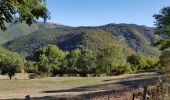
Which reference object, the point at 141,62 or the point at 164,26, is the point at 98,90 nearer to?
the point at 164,26

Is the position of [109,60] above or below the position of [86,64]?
above

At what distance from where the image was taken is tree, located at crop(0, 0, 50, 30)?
20188mm

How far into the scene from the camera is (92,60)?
431ft

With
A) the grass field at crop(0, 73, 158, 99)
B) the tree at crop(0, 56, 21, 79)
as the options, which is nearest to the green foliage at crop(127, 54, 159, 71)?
the tree at crop(0, 56, 21, 79)

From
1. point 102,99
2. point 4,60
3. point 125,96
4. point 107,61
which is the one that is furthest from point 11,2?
point 107,61

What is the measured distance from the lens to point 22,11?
2077cm

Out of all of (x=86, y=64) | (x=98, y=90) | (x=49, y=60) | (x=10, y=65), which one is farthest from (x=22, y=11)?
(x=49, y=60)

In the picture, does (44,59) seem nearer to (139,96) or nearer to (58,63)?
(58,63)

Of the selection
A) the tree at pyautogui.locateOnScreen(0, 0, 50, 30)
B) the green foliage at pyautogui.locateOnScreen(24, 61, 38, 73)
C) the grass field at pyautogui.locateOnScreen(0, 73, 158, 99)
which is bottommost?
the grass field at pyautogui.locateOnScreen(0, 73, 158, 99)

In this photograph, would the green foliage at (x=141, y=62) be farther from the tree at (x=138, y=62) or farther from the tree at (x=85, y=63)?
the tree at (x=85, y=63)

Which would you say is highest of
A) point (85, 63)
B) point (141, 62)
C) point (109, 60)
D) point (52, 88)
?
point (109, 60)

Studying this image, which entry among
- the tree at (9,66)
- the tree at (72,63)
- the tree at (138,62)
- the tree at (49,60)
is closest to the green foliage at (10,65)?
the tree at (9,66)

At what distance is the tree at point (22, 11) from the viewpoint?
20.2 m

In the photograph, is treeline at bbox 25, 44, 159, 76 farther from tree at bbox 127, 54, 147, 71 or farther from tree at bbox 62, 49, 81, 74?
tree at bbox 127, 54, 147, 71
